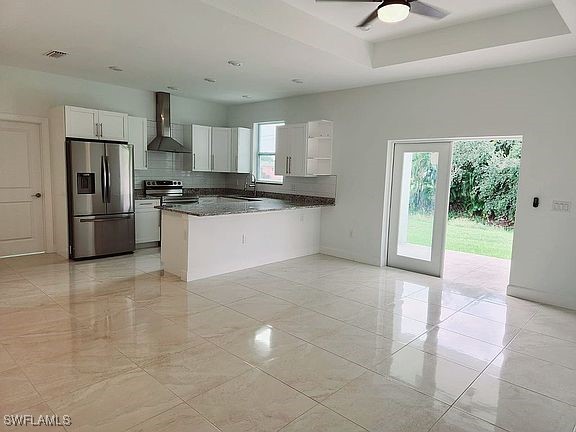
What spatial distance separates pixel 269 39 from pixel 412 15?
1420 millimetres

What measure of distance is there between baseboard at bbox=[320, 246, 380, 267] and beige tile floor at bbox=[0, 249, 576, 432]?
3.38ft

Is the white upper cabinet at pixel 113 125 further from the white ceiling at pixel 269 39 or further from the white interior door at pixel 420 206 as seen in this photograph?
the white interior door at pixel 420 206

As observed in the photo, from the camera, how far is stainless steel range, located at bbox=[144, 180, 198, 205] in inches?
265

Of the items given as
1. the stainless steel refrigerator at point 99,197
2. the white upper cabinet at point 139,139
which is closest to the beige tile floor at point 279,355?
the stainless steel refrigerator at point 99,197

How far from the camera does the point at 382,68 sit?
15.8 ft

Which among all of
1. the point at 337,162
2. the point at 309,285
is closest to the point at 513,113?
the point at 337,162

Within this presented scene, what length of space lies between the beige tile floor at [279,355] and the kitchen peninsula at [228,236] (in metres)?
0.29

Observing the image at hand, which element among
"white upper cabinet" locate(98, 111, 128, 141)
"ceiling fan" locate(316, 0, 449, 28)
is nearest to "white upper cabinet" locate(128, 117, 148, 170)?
"white upper cabinet" locate(98, 111, 128, 141)

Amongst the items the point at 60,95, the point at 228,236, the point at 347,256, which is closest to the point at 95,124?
the point at 60,95

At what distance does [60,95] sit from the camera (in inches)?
231

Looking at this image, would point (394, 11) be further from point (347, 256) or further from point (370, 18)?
point (347, 256)

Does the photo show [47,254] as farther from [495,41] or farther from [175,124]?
[495,41]

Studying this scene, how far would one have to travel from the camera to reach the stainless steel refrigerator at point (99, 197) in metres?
5.55

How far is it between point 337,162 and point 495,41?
9.71 feet
